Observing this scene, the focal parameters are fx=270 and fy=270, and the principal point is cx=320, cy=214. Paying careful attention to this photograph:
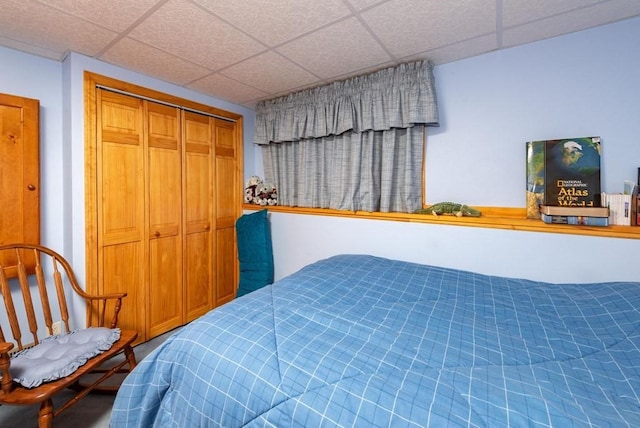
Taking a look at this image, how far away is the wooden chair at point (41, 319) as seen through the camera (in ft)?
3.94

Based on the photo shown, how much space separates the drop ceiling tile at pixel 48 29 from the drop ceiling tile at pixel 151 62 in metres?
0.09

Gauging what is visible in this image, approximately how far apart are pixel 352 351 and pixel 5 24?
8.30 feet

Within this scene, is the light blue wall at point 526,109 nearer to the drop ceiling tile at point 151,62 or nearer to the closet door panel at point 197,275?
the drop ceiling tile at point 151,62

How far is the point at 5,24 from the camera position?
60.8 inches

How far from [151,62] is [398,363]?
247 cm

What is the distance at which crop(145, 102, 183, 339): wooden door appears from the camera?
2.33 meters

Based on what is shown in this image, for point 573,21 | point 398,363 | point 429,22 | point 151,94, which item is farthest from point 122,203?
point 573,21

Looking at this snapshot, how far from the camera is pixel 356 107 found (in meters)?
2.30

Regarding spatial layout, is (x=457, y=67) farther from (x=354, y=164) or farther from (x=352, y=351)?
(x=352, y=351)

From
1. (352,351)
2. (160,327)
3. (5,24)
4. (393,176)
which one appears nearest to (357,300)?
(352,351)

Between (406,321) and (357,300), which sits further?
(357,300)

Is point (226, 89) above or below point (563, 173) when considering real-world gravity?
above

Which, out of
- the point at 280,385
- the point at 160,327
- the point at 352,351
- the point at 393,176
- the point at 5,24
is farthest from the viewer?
the point at 160,327

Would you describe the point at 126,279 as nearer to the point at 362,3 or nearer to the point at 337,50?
the point at 337,50
